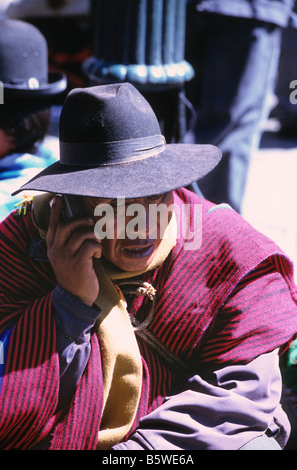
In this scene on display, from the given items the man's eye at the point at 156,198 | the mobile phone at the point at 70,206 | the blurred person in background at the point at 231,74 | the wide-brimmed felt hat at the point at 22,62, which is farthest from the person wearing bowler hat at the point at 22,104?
the blurred person in background at the point at 231,74

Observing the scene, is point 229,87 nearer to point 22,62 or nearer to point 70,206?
point 22,62

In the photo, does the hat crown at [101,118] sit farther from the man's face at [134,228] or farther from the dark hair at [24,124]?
the dark hair at [24,124]

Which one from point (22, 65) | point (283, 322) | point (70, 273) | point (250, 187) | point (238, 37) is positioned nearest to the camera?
point (70, 273)

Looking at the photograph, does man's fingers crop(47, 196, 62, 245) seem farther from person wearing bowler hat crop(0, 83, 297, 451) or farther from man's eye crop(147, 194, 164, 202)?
man's eye crop(147, 194, 164, 202)

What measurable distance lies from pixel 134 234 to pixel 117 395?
52cm

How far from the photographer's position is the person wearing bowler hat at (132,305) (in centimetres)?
159

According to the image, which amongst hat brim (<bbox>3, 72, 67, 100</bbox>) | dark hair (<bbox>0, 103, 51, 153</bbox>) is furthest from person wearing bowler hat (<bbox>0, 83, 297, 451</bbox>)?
hat brim (<bbox>3, 72, 67, 100</bbox>)

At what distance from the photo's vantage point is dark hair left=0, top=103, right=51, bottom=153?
258 centimetres

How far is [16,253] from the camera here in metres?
1.83

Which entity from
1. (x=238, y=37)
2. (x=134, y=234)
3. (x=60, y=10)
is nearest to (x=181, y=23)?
(x=238, y=37)

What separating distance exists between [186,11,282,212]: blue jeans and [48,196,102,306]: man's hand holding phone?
246 cm

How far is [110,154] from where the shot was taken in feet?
5.19
